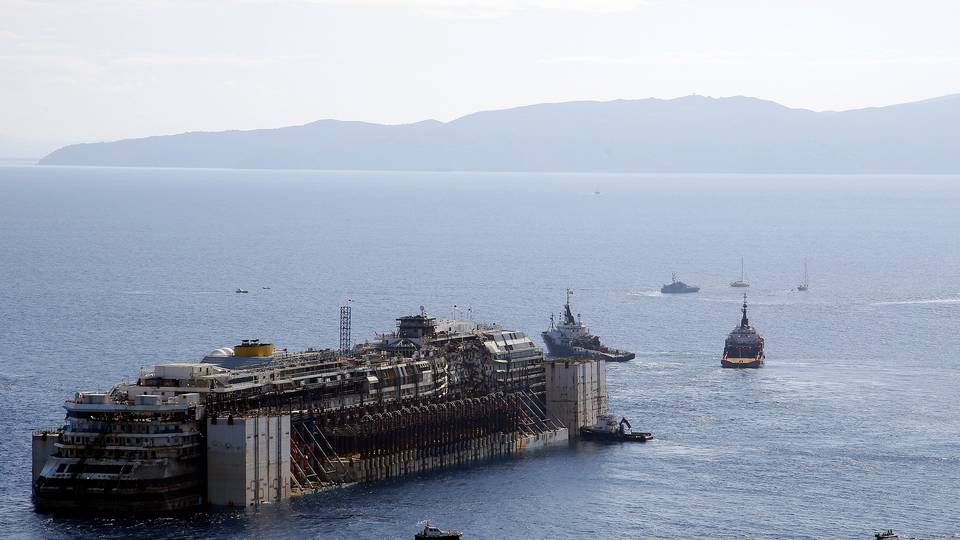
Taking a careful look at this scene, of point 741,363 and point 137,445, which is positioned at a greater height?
point 741,363

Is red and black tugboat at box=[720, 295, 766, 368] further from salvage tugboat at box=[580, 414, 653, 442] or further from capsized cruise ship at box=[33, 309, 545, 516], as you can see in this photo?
capsized cruise ship at box=[33, 309, 545, 516]

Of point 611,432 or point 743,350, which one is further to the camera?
point 743,350

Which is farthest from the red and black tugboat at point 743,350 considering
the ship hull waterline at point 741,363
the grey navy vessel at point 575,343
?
the grey navy vessel at point 575,343

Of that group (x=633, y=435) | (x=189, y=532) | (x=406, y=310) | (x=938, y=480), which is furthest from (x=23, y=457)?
(x=406, y=310)

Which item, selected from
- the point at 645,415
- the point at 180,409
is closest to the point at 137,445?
the point at 180,409

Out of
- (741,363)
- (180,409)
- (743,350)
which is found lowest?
(180,409)

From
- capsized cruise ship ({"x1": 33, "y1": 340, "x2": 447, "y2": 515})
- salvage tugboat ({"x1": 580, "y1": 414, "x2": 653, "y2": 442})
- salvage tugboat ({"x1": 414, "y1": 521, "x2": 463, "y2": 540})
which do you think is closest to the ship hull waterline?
salvage tugboat ({"x1": 580, "y1": 414, "x2": 653, "y2": 442})

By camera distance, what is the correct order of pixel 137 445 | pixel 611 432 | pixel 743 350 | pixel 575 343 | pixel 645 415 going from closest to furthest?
1. pixel 137 445
2. pixel 611 432
3. pixel 645 415
4. pixel 743 350
5. pixel 575 343

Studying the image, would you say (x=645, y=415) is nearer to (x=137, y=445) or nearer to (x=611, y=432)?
(x=611, y=432)
